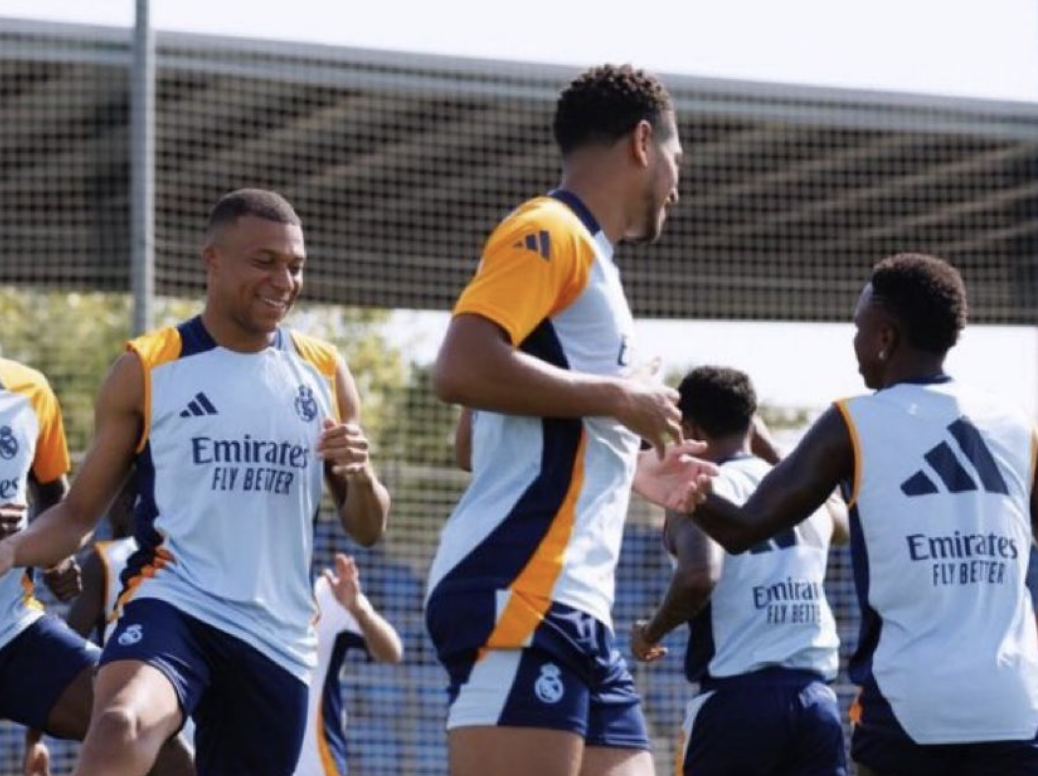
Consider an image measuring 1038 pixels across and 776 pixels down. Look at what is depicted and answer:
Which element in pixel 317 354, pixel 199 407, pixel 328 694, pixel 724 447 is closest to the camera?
pixel 199 407

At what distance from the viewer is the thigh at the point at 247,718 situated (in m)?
7.46

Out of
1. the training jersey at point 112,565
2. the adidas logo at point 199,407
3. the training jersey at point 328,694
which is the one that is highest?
the adidas logo at point 199,407

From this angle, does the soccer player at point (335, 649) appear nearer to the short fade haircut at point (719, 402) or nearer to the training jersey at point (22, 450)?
the training jersey at point (22, 450)

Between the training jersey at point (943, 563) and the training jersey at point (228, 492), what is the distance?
6.20ft

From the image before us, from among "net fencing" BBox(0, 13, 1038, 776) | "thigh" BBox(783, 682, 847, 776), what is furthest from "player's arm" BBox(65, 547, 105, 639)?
"net fencing" BBox(0, 13, 1038, 776)

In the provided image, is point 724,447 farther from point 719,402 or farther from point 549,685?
point 549,685

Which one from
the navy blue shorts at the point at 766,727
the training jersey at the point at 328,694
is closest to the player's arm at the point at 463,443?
the navy blue shorts at the point at 766,727

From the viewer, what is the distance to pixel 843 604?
18.0 m

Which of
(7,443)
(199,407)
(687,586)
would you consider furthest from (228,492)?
(687,586)

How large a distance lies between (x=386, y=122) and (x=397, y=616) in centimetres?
376

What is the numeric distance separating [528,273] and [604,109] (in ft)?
2.10

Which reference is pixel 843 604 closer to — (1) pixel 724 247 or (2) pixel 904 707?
(1) pixel 724 247

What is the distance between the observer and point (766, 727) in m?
8.59

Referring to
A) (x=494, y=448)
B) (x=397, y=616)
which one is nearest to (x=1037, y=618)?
(x=494, y=448)
